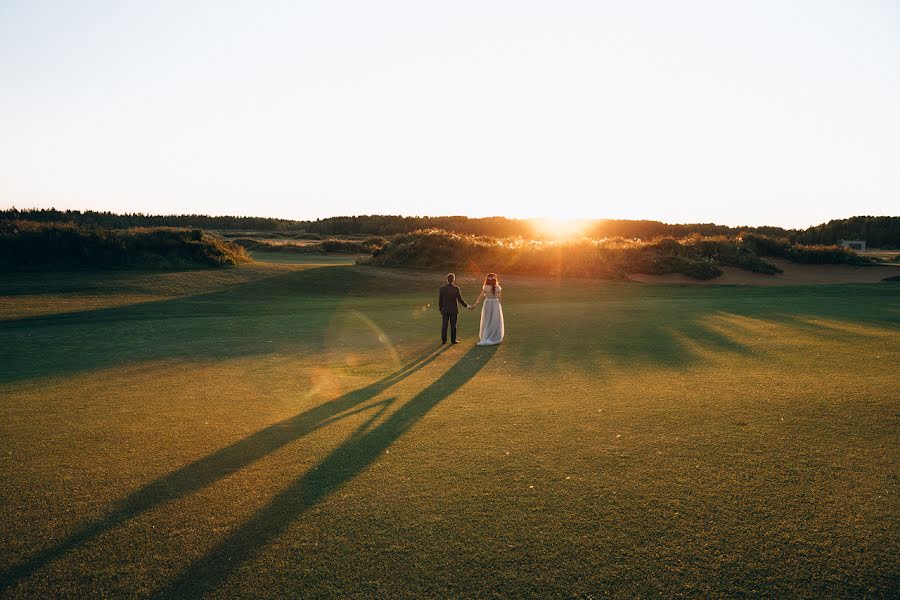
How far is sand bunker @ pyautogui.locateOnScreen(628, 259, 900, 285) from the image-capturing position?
36.0 metres

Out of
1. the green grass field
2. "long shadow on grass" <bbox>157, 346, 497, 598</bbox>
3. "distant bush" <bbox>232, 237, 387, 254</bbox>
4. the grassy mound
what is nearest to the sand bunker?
the grassy mound

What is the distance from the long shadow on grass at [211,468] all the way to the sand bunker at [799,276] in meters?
31.3

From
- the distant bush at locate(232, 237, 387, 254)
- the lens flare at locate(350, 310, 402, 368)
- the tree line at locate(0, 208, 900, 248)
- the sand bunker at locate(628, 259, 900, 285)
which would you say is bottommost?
the lens flare at locate(350, 310, 402, 368)

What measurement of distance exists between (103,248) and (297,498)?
3934 centimetres

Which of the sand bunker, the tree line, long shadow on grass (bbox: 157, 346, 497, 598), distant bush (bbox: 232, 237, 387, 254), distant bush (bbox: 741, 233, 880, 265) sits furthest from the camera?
the tree line

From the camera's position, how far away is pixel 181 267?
38.4 m

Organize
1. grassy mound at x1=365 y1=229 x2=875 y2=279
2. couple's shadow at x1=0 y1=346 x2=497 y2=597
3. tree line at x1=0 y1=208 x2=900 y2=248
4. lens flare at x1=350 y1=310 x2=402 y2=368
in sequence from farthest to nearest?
tree line at x1=0 y1=208 x2=900 y2=248
grassy mound at x1=365 y1=229 x2=875 y2=279
lens flare at x1=350 y1=310 x2=402 y2=368
couple's shadow at x1=0 y1=346 x2=497 y2=597

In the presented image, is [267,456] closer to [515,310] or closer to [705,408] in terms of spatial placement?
[705,408]

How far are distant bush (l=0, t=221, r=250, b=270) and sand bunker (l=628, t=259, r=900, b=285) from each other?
32.7m

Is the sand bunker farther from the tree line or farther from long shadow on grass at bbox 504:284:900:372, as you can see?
the tree line

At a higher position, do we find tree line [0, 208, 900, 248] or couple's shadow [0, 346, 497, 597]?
tree line [0, 208, 900, 248]

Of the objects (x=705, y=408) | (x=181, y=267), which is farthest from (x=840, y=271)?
(x=181, y=267)

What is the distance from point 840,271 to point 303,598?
149 ft

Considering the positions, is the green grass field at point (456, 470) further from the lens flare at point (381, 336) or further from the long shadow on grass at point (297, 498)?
the lens flare at point (381, 336)
